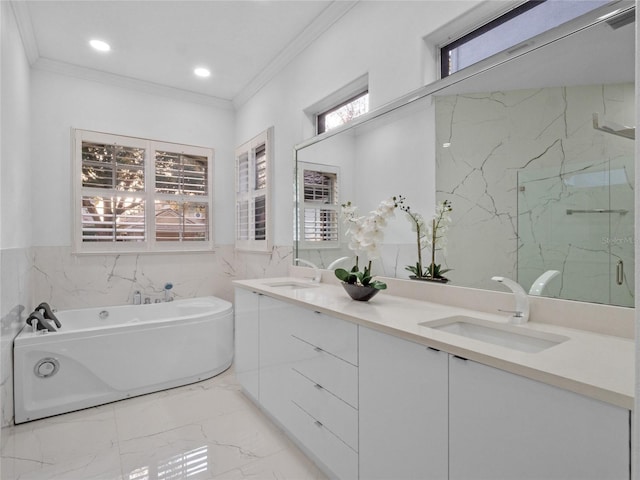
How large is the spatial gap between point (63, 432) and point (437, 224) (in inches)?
103

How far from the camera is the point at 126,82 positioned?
3533mm

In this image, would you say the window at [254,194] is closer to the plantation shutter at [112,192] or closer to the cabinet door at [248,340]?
Result: the cabinet door at [248,340]

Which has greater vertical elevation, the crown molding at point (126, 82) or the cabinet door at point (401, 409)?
the crown molding at point (126, 82)

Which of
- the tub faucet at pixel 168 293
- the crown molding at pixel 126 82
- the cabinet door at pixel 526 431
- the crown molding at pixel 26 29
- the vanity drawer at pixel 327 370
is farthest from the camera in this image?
the tub faucet at pixel 168 293

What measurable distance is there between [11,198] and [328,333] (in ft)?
7.31

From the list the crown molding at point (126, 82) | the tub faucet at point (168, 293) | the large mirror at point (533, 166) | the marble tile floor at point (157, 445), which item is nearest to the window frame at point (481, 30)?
the large mirror at point (533, 166)

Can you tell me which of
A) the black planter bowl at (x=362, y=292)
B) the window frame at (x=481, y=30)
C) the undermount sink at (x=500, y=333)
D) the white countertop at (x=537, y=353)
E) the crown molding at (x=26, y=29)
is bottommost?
the undermount sink at (x=500, y=333)

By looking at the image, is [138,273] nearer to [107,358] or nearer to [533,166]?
[107,358]

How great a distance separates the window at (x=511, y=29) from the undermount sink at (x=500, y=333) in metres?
1.20

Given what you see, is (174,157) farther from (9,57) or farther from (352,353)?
(352,353)

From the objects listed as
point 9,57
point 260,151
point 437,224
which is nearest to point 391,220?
point 437,224

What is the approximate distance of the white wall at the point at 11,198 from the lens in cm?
202

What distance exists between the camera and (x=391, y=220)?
204cm

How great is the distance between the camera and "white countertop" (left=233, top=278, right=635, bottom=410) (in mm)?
788
